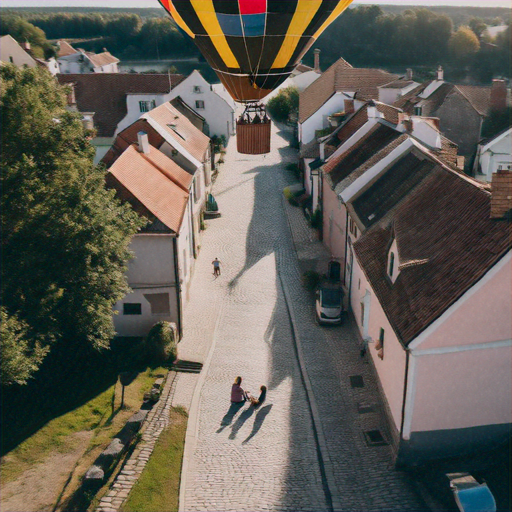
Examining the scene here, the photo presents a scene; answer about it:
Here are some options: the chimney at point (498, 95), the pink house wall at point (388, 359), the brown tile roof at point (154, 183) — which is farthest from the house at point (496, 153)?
the brown tile roof at point (154, 183)

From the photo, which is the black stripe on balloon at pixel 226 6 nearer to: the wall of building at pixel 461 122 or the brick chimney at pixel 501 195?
the brick chimney at pixel 501 195

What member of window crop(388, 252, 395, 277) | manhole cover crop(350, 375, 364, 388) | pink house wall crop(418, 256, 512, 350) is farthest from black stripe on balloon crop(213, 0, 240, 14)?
manhole cover crop(350, 375, 364, 388)

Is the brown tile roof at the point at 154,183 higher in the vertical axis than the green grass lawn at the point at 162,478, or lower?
higher

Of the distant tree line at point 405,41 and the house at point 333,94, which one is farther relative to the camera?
the distant tree line at point 405,41

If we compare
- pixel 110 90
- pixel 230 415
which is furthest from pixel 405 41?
pixel 230 415

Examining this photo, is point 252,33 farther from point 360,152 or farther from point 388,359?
point 360,152

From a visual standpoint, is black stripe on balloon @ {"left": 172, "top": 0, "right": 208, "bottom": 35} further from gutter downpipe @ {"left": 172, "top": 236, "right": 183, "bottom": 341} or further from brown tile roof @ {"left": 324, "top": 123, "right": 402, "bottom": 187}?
brown tile roof @ {"left": 324, "top": 123, "right": 402, "bottom": 187}

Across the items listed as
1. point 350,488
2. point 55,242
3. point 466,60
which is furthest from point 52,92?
point 466,60
